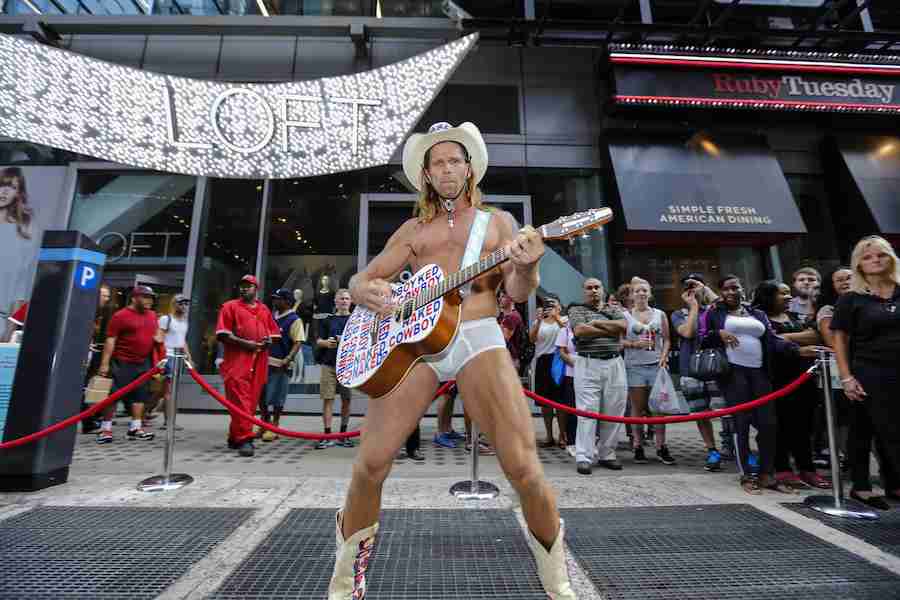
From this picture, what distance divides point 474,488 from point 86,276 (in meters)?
4.15

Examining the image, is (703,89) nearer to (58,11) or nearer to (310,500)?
(310,500)

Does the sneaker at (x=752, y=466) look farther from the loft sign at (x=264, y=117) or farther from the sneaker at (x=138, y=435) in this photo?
the loft sign at (x=264, y=117)

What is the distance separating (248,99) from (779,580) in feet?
35.4

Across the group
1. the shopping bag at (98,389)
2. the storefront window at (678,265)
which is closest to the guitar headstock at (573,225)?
the shopping bag at (98,389)

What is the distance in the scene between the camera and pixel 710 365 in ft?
13.5

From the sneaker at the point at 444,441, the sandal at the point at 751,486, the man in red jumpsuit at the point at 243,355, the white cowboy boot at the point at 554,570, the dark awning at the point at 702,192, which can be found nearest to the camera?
the white cowboy boot at the point at 554,570

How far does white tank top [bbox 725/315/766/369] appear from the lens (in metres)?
3.96

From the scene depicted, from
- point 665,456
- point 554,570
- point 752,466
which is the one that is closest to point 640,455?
point 665,456

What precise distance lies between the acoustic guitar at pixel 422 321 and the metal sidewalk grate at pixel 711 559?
57.8 inches

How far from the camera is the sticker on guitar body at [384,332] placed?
5.52ft

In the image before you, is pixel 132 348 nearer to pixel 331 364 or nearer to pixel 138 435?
pixel 138 435

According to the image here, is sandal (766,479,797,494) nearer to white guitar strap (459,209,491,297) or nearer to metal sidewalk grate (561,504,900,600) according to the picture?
metal sidewalk grate (561,504,900,600)

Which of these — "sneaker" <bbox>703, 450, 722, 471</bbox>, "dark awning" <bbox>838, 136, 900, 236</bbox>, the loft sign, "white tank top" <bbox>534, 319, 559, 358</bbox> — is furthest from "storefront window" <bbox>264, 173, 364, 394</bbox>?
"dark awning" <bbox>838, 136, 900, 236</bbox>

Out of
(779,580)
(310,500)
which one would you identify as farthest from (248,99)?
(779,580)
